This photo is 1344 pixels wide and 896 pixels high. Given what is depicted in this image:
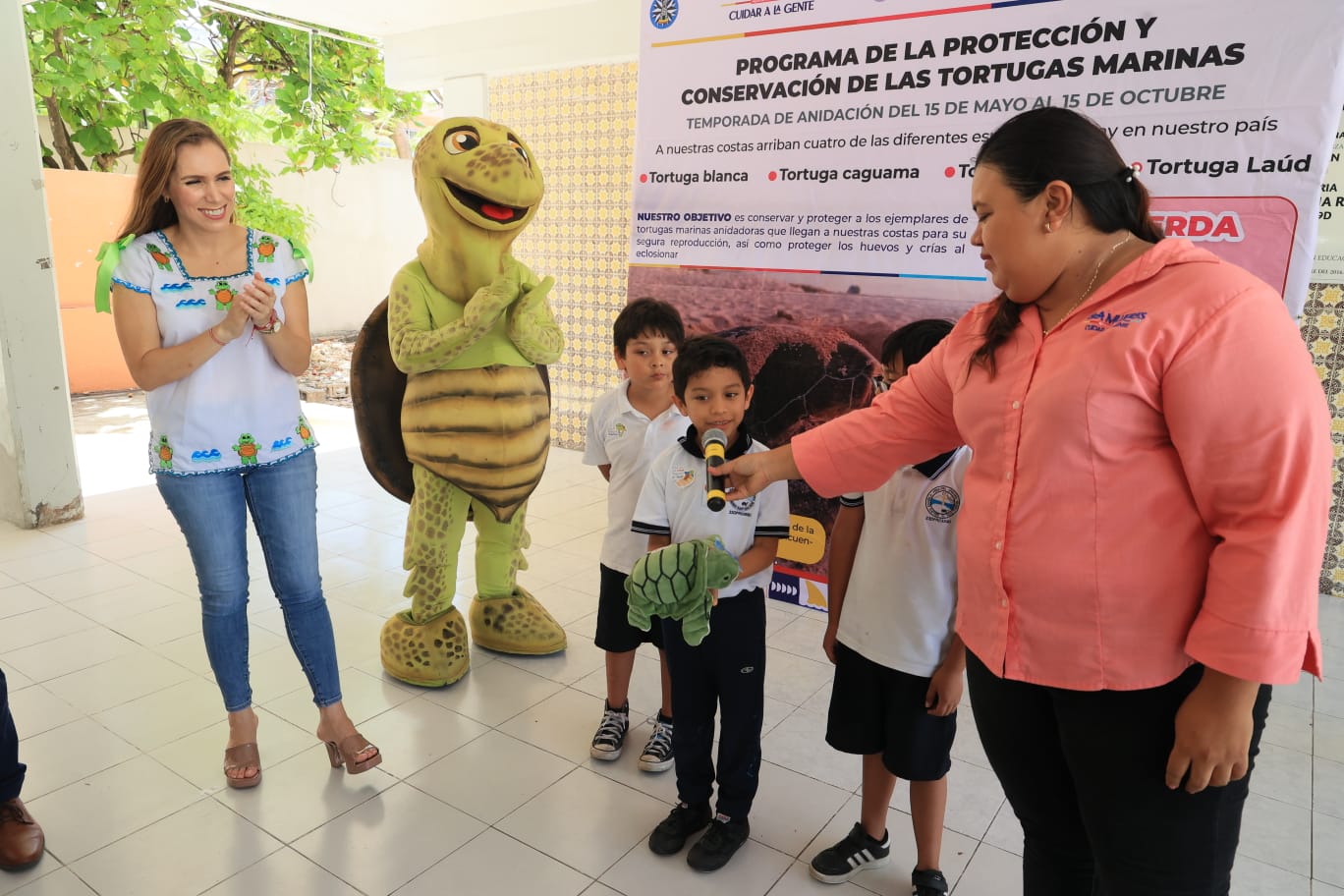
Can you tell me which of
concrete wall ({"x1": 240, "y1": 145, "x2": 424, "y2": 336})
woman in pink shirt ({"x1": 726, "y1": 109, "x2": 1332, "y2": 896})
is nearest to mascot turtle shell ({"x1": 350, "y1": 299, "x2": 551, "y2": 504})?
woman in pink shirt ({"x1": 726, "y1": 109, "x2": 1332, "y2": 896})

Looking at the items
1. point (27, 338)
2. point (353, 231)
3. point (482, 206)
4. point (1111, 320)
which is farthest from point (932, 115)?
point (353, 231)

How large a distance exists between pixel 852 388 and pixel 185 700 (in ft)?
8.02

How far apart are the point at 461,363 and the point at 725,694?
1320 mm

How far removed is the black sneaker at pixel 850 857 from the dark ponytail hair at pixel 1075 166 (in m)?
1.42

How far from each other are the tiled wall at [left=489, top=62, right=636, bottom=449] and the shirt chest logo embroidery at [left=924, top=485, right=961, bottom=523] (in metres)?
3.85

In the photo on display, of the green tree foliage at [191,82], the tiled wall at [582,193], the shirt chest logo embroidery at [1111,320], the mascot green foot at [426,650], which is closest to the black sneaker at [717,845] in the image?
the mascot green foot at [426,650]

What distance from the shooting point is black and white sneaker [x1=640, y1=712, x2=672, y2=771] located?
2.27 meters

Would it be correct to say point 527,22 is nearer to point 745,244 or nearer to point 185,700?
point 745,244

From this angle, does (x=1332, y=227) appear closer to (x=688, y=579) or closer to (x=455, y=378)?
(x=688, y=579)

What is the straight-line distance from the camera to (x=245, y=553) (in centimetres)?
213

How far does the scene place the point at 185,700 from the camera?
2586 millimetres

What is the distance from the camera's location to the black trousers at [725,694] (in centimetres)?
184

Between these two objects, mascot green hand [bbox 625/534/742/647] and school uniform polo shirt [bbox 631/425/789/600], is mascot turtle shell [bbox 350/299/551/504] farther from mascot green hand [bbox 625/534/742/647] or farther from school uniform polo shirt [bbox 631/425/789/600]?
mascot green hand [bbox 625/534/742/647]

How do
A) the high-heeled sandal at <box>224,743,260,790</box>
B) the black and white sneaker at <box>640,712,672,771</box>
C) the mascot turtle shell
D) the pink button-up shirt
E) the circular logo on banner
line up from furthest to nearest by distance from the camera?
the circular logo on banner
the mascot turtle shell
the black and white sneaker at <box>640,712,672,771</box>
the high-heeled sandal at <box>224,743,260,790</box>
the pink button-up shirt
